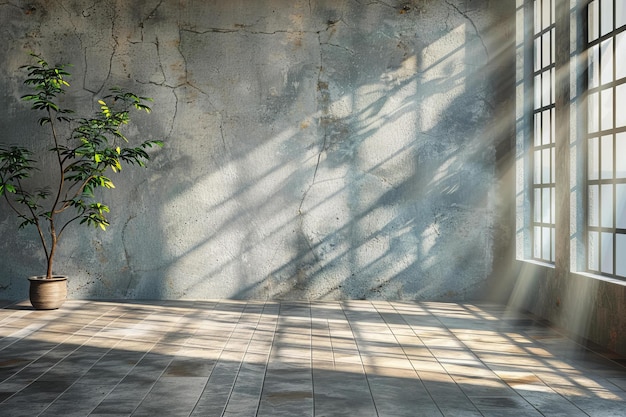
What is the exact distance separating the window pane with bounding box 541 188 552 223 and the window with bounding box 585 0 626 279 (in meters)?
1.06

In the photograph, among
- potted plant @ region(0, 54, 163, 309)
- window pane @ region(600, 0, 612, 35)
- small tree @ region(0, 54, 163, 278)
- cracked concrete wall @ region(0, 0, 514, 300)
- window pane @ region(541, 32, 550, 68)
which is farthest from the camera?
cracked concrete wall @ region(0, 0, 514, 300)

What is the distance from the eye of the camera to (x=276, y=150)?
271 inches

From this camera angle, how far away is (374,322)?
5656 mm

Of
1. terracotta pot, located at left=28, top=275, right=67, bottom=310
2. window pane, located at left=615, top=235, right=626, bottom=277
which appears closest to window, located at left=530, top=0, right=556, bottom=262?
window pane, located at left=615, top=235, right=626, bottom=277

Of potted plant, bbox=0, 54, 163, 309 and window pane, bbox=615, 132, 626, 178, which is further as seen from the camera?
potted plant, bbox=0, 54, 163, 309

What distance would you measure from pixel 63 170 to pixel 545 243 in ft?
14.7

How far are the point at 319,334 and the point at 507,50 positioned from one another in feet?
11.8

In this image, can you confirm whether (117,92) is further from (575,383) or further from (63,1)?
(575,383)

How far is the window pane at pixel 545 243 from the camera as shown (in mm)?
6148

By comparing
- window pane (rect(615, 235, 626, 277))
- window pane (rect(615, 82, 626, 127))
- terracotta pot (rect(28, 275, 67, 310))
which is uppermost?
window pane (rect(615, 82, 626, 127))

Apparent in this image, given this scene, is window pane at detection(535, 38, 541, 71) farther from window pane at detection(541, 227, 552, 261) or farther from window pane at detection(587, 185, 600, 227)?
window pane at detection(587, 185, 600, 227)

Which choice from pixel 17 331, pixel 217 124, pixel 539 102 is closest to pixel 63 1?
pixel 217 124

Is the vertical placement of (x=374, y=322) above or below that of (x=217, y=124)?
below

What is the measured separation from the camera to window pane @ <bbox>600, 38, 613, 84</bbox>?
472cm
